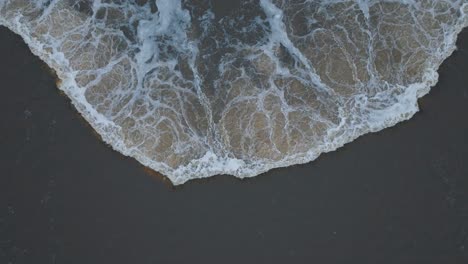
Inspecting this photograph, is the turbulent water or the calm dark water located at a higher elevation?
the turbulent water

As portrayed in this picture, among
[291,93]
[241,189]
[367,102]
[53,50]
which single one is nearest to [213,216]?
[241,189]

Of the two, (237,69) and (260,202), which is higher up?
(237,69)

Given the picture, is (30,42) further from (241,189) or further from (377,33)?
(377,33)

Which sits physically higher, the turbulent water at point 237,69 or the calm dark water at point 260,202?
the turbulent water at point 237,69
